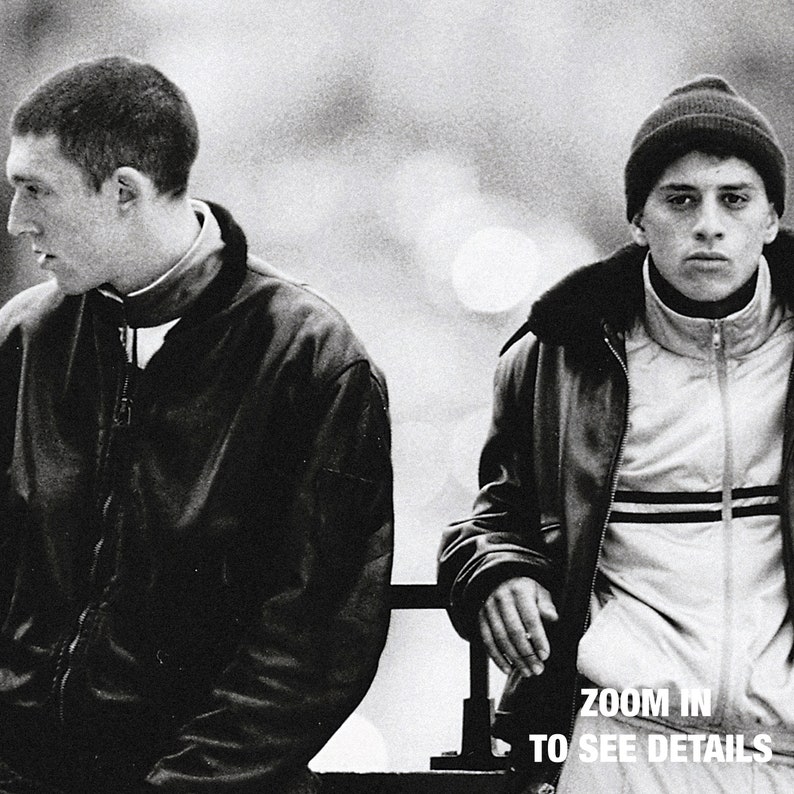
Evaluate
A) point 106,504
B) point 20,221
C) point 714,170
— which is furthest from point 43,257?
point 714,170

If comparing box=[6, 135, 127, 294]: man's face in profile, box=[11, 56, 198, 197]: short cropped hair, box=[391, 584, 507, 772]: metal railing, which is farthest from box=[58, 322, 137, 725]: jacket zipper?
box=[391, 584, 507, 772]: metal railing

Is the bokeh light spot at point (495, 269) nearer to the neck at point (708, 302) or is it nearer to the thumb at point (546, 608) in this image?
the neck at point (708, 302)

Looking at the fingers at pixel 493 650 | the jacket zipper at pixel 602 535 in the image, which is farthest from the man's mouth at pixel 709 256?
the fingers at pixel 493 650

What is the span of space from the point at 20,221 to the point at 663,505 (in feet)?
3.49

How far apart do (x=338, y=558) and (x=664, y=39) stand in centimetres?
166

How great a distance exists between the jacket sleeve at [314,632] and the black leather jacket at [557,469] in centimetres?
15

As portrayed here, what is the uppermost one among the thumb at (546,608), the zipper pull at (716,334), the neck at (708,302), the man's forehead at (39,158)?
the man's forehead at (39,158)

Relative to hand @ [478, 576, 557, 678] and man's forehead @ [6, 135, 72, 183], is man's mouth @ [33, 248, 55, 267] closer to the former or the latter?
man's forehead @ [6, 135, 72, 183]

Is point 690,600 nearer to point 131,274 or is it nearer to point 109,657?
point 109,657

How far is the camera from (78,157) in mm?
1822

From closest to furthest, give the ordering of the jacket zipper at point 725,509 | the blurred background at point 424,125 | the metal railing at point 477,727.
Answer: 1. the jacket zipper at point 725,509
2. the metal railing at point 477,727
3. the blurred background at point 424,125

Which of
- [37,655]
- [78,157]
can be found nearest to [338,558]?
[37,655]

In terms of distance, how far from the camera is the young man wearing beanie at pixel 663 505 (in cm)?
171

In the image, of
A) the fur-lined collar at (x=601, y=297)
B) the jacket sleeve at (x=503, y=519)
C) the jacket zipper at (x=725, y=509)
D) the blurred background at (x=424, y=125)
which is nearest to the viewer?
the jacket zipper at (x=725, y=509)
